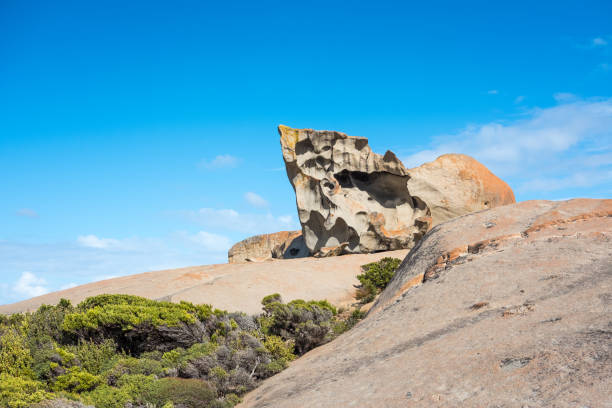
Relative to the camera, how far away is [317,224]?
88.8 feet

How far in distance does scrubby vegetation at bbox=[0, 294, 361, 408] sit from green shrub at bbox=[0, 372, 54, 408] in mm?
14

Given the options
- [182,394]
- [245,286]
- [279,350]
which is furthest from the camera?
[245,286]

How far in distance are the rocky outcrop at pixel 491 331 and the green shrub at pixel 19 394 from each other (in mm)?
2918

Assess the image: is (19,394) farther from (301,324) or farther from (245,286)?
(245,286)

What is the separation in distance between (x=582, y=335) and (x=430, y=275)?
3.89m

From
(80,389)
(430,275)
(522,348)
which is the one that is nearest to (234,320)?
(80,389)

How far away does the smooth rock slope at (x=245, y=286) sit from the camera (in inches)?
639

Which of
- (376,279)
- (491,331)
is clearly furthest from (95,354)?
(376,279)

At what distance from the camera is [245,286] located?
17.4 meters

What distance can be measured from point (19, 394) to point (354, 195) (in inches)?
829

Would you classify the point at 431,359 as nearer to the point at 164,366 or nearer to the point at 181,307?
the point at 164,366

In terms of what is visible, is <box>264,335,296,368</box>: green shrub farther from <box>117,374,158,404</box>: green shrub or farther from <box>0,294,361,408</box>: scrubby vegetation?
<box>117,374,158,404</box>: green shrub

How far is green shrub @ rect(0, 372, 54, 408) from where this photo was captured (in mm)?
6707

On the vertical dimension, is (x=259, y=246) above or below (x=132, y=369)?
above
